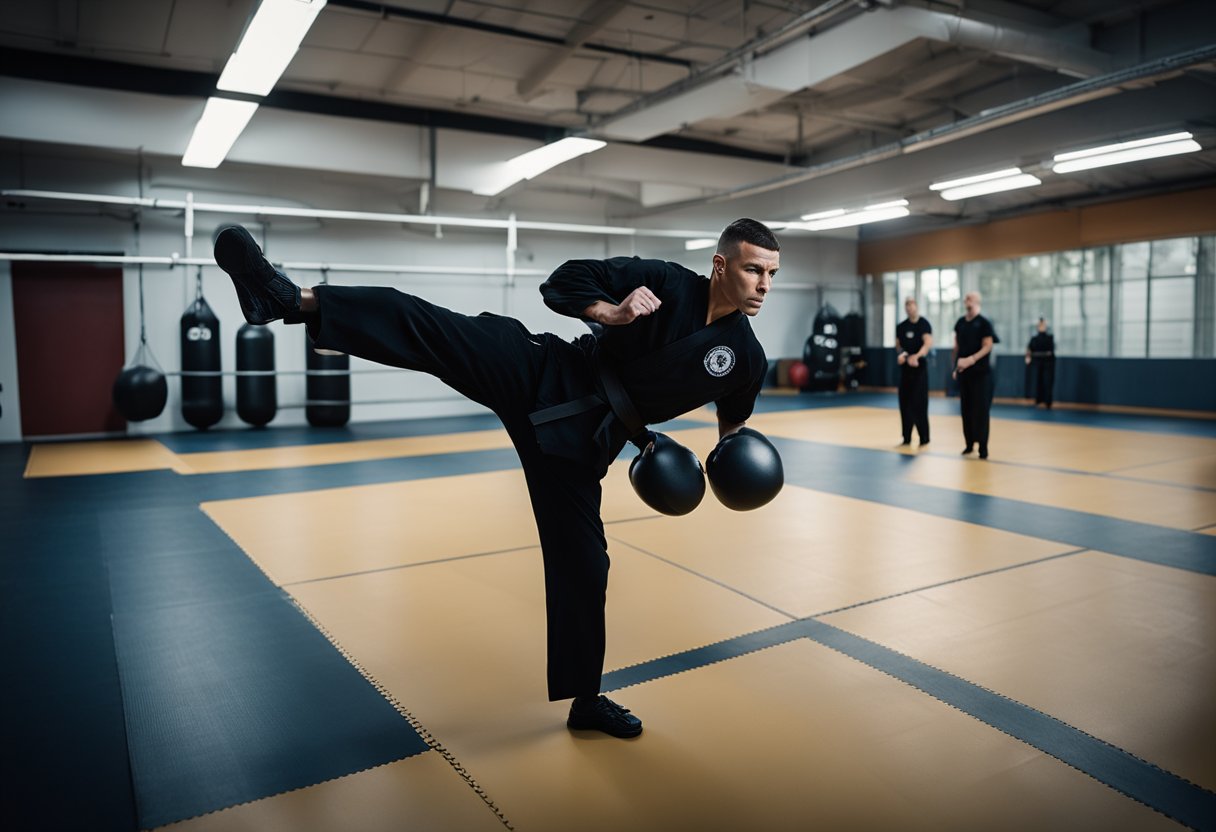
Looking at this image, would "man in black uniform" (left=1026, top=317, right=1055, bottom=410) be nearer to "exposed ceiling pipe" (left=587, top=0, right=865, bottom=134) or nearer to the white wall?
the white wall

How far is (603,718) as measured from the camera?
265 cm

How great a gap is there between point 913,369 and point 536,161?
5.56m

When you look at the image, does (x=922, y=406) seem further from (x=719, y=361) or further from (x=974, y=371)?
(x=719, y=361)

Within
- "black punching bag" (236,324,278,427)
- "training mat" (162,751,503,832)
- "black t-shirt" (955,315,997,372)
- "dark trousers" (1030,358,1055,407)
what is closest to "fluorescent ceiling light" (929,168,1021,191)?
"black t-shirt" (955,315,997,372)

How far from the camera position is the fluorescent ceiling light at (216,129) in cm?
816

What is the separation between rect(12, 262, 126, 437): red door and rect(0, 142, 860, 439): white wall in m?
0.16

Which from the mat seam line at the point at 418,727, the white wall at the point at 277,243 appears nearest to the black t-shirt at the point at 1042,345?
the white wall at the point at 277,243

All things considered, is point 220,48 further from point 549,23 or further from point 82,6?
point 549,23

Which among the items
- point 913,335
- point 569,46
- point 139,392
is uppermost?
point 569,46

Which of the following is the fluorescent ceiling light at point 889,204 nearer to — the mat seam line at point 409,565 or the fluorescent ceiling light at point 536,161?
the fluorescent ceiling light at point 536,161

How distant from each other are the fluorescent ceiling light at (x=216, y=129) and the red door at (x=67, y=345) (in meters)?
2.59

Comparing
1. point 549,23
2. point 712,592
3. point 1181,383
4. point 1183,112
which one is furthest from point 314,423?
point 1181,383

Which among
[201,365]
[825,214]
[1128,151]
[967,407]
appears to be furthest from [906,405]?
[201,365]

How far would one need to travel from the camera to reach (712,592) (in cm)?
411
